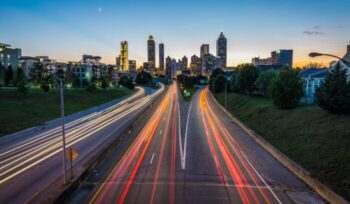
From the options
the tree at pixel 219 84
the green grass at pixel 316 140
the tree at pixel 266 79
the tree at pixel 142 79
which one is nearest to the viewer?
the green grass at pixel 316 140

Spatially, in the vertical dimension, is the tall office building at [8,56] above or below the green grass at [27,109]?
above

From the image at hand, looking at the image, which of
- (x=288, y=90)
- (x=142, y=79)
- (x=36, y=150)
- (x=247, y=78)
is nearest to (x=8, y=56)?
(x=142, y=79)

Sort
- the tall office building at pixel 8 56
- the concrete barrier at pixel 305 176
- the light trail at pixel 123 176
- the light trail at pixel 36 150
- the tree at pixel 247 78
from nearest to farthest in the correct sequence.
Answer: the concrete barrier at pixel 305 176, the light trail at pixel 123 176, the light trail at pixel 36 150, the tree at pixel 247 78, the tall office building at pixel 8 56

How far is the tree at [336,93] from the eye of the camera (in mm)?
22094

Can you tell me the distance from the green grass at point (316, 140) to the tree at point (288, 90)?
1.54m

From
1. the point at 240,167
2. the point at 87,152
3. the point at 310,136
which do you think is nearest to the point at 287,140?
the point at 310,136

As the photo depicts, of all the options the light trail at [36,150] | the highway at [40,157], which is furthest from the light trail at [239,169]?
the light trail at [36,150]

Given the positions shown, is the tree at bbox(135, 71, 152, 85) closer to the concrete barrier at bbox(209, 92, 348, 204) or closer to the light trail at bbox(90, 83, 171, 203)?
the light trail at bbox(90, 83, 171, 203)

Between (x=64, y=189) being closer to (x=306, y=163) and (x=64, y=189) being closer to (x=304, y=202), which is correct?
(x=304, y=202)

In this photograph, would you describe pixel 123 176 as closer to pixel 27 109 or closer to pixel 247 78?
pixel 27 109

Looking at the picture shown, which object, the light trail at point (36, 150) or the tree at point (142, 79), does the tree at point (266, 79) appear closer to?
the light trail at point (36, 150)

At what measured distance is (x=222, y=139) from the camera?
87.4 feet

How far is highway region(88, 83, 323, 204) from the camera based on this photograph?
42.2 ft

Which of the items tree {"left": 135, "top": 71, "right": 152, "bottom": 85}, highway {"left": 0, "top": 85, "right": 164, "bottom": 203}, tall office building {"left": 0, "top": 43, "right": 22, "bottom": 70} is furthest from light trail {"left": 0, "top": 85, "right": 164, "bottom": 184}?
tree {"left": 135, "top": 71, "right": 152, "bottom": 85}
